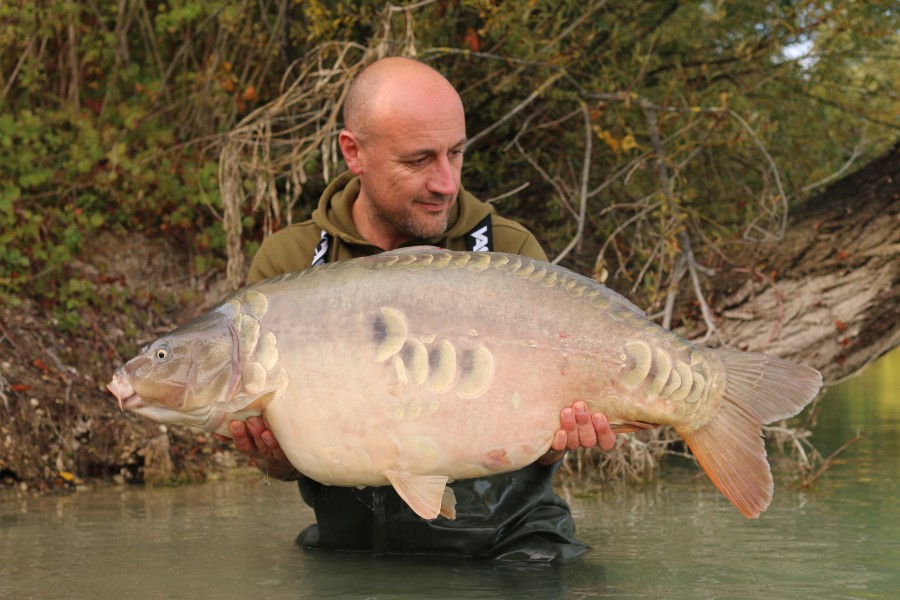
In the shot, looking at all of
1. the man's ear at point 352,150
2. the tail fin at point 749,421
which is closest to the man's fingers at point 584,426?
the tail fin at point 749,421

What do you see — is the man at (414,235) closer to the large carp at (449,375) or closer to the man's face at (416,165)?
the man's face at (416,165)

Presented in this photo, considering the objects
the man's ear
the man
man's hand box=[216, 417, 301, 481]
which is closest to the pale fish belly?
man's hand box=[216, 417, 301, 481]

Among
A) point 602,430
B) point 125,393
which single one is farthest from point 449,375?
point 125,393

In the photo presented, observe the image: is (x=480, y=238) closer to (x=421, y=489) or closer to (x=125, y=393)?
(x=421, y=489)

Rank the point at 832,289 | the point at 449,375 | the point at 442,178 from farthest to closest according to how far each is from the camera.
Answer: the point at 832,289, the point at 442,178, the point at 449,375

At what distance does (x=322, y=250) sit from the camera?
11.9 ft

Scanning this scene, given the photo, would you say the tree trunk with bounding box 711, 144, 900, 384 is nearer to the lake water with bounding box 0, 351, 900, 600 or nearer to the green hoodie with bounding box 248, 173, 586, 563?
the lake water with bounding box 0, 351, 900, 600

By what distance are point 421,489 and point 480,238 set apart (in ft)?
3.61

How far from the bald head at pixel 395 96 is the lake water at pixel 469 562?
1295 mm

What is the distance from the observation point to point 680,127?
608 cm

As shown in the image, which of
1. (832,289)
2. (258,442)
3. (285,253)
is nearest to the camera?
(258,442)

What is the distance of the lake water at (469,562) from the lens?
312 cm

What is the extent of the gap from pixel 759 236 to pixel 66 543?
13.0 ft

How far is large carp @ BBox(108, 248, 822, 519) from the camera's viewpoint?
2.75 meters
